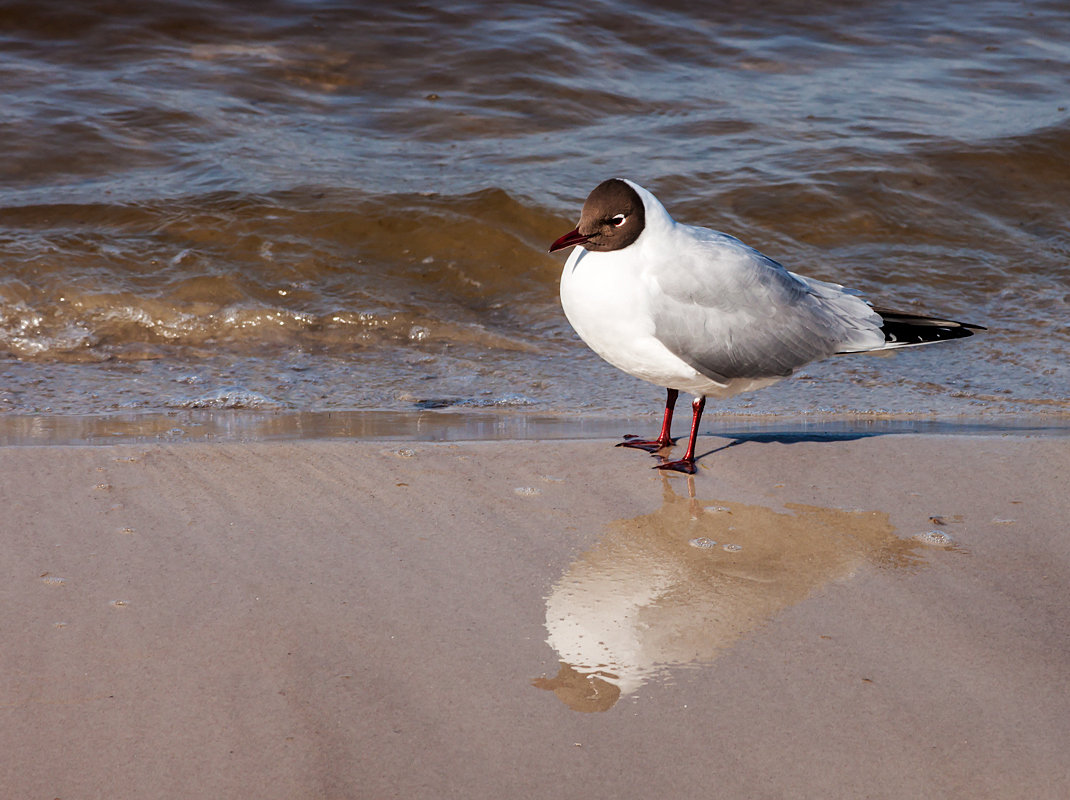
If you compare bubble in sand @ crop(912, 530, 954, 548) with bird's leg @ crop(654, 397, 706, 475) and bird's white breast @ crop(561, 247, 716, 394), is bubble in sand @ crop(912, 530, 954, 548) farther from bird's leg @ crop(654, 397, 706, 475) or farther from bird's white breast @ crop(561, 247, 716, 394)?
bird's white breast @ crop(561, 247, 716, 394)

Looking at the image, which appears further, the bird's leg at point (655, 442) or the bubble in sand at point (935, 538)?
the bird's leg at point (655, 442)

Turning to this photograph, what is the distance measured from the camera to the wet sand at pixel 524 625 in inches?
80.5

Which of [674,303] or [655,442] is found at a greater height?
[674,303]

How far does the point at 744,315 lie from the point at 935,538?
42.7 inches

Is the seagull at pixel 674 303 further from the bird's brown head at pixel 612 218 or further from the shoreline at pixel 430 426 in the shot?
the shoreline at pixel 430 426

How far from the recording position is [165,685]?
7.38ft

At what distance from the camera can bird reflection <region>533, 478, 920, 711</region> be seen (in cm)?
242

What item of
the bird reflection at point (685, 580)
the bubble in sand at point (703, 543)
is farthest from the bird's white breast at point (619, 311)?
the bubble in sand at point (703, 543)

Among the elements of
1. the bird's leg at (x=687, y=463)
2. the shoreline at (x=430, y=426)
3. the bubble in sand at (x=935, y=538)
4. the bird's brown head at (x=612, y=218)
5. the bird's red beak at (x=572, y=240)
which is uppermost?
the bird's brown head at (x=612, y=218)

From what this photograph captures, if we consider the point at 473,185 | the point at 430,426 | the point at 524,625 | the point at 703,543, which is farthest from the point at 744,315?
the point at 473,185

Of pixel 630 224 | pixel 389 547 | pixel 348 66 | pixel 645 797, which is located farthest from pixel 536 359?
pixel 348 66

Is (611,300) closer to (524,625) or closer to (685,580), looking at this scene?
(685,580)

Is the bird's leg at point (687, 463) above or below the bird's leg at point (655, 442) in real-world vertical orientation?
above

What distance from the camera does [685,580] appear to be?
9.40 feet
